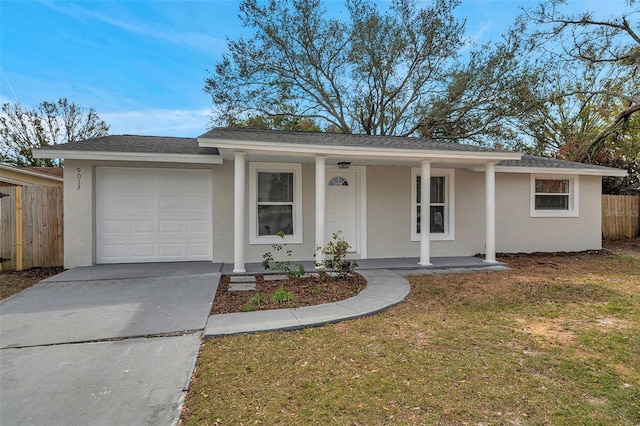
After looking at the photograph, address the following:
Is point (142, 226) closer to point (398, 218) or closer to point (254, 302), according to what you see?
point (254, 302)

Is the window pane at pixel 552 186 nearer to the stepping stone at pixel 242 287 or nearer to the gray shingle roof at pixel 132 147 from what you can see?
the stepping stone at pixel 242 287

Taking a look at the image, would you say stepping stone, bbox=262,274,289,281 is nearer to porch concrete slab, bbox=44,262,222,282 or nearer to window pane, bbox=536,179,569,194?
porch concrete slab, bbox=44,262,222,282

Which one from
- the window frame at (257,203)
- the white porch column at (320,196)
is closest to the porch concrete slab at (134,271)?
the window frame at (257,203)

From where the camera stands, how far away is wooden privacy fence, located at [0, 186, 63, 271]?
7.11m

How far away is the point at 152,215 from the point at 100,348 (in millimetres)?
4674

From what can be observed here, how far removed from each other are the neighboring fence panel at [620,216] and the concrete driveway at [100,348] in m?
15.0

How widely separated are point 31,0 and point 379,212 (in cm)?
891

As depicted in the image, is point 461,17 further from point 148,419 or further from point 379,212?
point 148,419

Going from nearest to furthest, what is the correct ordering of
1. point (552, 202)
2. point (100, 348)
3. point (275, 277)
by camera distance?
point (100, 348) → point (275, 277) → point (552, 202)

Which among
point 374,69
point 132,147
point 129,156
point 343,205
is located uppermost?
point 374,69

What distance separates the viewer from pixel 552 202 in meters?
9.90

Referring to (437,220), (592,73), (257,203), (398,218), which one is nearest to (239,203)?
(257,203)

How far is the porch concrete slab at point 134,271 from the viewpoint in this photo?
6223mm

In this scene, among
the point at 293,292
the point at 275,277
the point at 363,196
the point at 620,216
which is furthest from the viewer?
the point at 620,216
